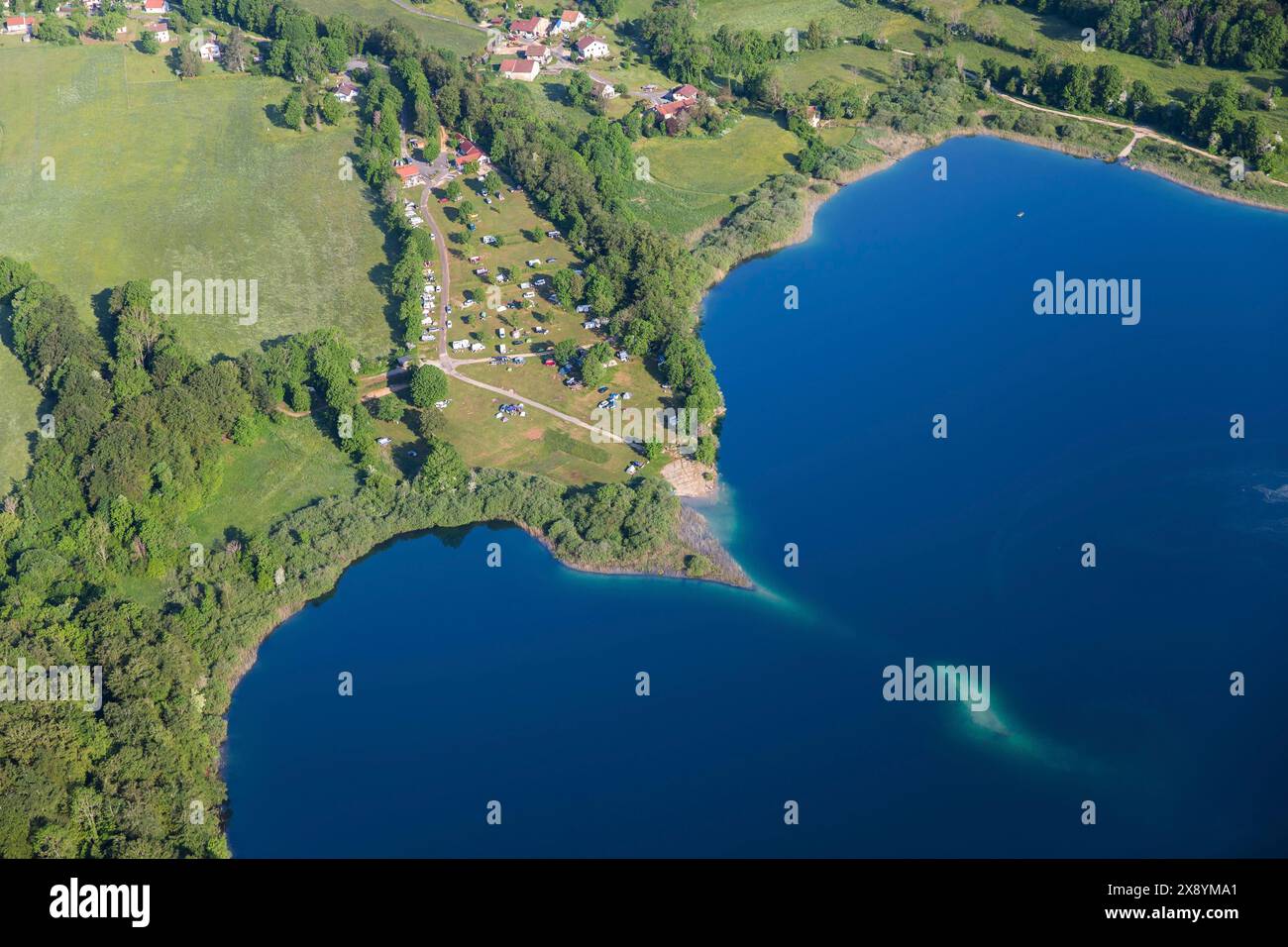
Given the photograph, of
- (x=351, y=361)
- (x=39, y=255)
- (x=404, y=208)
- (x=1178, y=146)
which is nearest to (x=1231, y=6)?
(x=1178, y=146)

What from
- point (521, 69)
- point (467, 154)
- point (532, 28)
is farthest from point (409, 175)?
point (532, 28)

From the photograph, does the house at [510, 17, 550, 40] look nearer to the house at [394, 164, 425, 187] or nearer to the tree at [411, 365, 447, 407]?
the house at [394, 164, 425, 187]

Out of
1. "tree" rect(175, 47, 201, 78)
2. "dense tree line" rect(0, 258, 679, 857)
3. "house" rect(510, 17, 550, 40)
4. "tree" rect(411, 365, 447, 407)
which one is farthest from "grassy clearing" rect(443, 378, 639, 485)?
"tree" rect(175, 47, 201, 78)

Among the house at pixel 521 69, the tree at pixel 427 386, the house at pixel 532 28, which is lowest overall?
the tree at pixel 427 386

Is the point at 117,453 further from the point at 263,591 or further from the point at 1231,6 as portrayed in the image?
the point at 1231,6

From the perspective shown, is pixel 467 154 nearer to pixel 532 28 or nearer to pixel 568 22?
pixel 532 28

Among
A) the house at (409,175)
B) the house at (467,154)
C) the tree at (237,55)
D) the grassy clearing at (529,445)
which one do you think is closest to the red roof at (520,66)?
the house at (467,154)

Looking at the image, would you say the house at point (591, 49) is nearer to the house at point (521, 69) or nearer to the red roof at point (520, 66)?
the house at point (521, 69)
